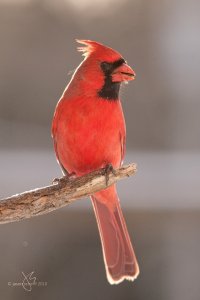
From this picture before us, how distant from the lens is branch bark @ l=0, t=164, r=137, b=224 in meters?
2.49

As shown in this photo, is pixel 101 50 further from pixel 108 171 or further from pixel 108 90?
pixel 108 171

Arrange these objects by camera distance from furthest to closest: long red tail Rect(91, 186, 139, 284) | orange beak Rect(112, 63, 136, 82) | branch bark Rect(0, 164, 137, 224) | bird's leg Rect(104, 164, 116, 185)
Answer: long red tail Rect(91, 186, 139, 284)
orange beak Rect(112, 63, 136, 82)
bird's leg Rect(104, 164, 116, 185)
branch bark Rect(0, 164, 137, 224)

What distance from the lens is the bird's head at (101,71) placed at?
2793mm

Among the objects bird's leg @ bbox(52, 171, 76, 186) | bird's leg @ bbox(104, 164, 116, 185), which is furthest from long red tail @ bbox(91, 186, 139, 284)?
bird's leg @ bbox(104, 164, 116, 185)

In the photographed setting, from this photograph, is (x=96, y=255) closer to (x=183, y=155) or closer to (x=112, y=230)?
(x=183, y=155)

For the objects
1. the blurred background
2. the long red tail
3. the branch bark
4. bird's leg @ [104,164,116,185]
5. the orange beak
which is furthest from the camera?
the blurred background

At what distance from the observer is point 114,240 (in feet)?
9.91

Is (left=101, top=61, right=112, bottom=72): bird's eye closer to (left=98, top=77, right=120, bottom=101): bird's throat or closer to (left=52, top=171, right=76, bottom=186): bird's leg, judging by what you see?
(left=98, top=77, right=120, bottom=101): bird's throat

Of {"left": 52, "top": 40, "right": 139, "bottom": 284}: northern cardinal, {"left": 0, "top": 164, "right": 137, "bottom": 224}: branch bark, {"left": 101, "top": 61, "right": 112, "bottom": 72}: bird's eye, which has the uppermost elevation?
{"left": 101, "top": 61, "right": 112, "bottom": 72}: bird's eye

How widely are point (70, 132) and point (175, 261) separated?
1650mm

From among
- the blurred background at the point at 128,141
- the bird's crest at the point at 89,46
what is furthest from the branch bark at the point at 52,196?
the blurred background at the point at 128,141

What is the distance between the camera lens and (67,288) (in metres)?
4.11

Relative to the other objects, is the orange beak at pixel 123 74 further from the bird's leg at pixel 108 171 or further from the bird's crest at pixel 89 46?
the bird's leg at pixel 108 171

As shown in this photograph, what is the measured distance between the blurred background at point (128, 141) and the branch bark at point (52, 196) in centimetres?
127
